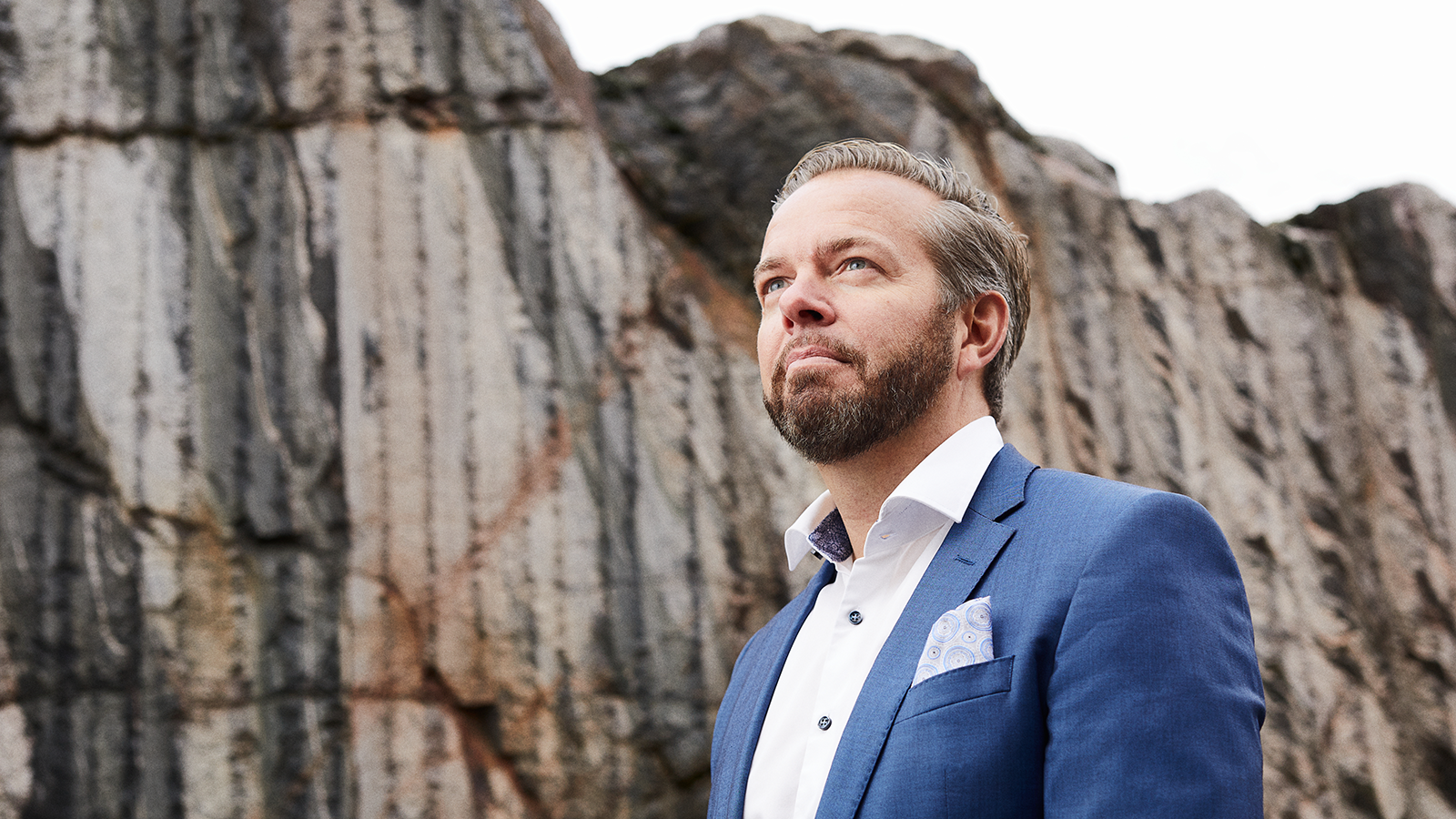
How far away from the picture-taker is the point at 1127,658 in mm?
900

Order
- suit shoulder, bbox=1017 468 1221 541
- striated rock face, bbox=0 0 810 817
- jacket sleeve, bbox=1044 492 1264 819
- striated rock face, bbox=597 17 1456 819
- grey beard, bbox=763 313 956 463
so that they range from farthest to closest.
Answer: striated rock face, bbox=597 17 1456 819 < striated rock face, bbox=0 0 810 817 < grey beard, bbox=763 313 956 463 < suit shoulder, bbox=1017 468 1221 541 < jacket sleeve, bbox=1044 492 1264 819

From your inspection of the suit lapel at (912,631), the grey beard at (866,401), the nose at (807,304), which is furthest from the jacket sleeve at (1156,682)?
the nose at (807,304)

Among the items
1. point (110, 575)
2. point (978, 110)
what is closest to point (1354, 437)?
point (978, 110)

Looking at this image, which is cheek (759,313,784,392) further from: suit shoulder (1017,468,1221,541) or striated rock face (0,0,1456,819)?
striated rock face (0,0,1456,819)

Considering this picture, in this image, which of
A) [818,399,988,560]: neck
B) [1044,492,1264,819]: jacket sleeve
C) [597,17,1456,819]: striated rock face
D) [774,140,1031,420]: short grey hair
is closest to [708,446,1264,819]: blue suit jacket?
[1044,492,1264,819]: jacket sleeve

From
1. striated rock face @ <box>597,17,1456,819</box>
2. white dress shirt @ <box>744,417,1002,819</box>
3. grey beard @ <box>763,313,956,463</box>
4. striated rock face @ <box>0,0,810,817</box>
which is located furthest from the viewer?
striated rock face @ <box>597,17,1456,819</box>

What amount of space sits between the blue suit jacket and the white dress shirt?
74 millimetres

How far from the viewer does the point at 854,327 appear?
4.03ft

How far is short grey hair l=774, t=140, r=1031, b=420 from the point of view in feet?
4.25

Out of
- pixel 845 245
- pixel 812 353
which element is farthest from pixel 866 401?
pixel 845 245

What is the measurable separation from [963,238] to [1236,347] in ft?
10.2

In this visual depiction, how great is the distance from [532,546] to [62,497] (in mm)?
1396

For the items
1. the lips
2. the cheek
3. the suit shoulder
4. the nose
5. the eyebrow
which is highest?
the eyebrow

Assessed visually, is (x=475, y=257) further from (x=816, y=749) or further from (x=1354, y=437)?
(x=1354, y=437)
